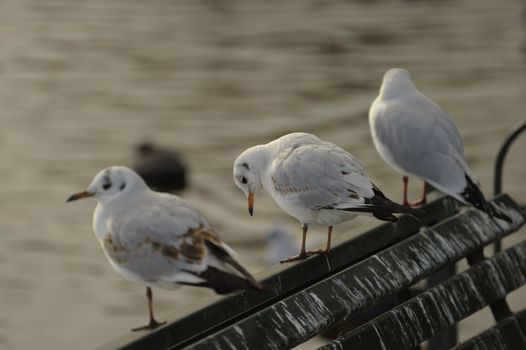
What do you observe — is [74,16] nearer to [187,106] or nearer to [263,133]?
[187,106]

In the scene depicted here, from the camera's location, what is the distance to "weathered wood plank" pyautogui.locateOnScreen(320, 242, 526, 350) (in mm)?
3699

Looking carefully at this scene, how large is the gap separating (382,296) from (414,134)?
2117mm

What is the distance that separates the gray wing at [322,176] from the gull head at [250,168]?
0.12 metres

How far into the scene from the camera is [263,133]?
50.2ft

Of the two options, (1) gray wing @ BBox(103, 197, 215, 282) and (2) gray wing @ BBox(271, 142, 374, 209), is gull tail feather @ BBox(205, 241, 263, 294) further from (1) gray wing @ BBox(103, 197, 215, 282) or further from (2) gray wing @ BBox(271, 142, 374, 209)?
(2) gray wing @ BBox(271, 142, 374, 209)

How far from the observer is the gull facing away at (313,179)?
449 cm

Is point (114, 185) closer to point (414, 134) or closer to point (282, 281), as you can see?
point (282, 281)

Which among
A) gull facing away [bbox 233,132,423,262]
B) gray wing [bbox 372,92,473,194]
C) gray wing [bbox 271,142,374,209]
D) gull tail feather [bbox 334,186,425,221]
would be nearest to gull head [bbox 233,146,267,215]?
gull facing away [bbox 233,132,423,262]

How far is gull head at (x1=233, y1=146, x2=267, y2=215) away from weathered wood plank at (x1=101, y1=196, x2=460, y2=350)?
2.11ft

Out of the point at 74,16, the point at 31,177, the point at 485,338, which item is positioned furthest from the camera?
the point at 74,16

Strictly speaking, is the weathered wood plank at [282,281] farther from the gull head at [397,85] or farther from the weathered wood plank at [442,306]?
the gull head at [397,85]

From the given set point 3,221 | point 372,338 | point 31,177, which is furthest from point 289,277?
point 31,177

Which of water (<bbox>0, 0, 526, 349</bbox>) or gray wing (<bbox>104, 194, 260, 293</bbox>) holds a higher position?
gray wing (<bbox>104, 194, 260, 293</bbox>)

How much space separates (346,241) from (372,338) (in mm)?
531
